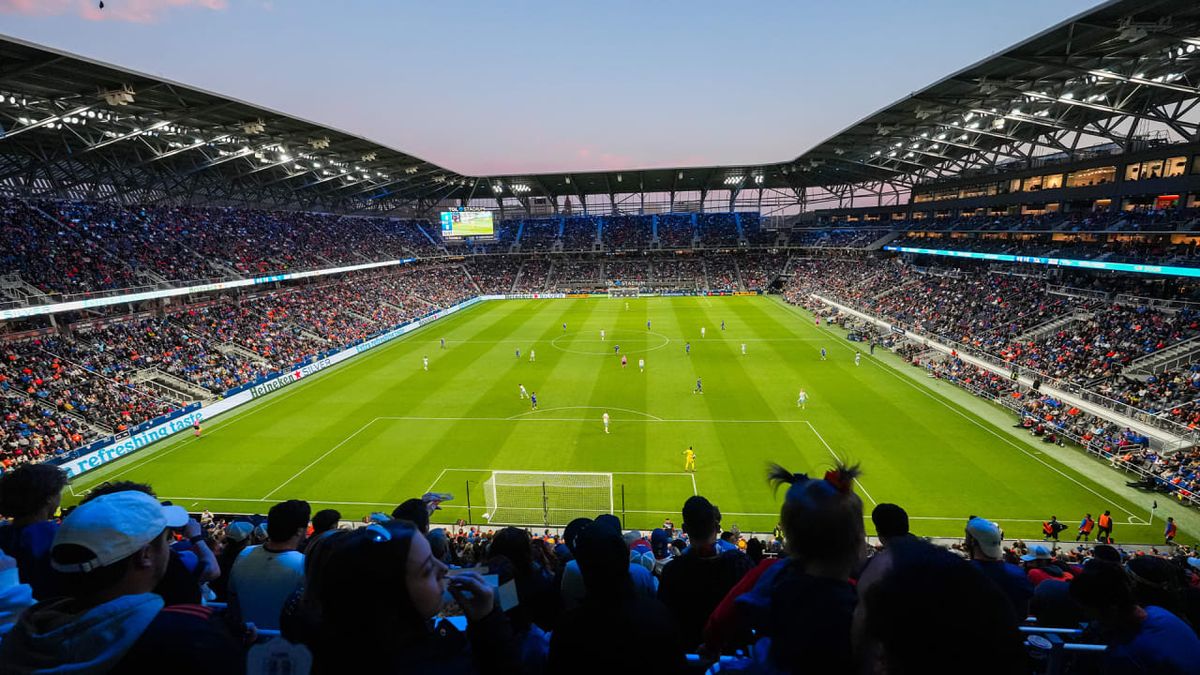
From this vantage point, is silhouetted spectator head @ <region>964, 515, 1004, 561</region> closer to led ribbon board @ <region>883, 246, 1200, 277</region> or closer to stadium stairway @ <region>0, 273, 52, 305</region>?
led ribbon board @ <region>883, 246, 1200, 277</region>

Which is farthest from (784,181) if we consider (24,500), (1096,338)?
(24,500)

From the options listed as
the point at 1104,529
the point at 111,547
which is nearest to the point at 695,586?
the point at 111,547

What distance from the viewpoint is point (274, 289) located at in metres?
49.7

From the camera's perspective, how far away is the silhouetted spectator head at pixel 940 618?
1.28m

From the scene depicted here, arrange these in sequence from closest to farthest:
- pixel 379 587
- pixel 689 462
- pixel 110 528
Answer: pixel 379 587 → pixel 110 528 → pixel 689 462

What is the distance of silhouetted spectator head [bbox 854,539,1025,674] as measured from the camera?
4.21 feet

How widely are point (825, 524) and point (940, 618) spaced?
49.8 inches

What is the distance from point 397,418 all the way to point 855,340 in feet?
112

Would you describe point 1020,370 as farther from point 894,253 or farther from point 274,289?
point 274,289

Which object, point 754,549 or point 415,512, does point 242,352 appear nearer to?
point 415,512

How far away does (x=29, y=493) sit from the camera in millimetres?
4250

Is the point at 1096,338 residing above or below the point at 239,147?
below

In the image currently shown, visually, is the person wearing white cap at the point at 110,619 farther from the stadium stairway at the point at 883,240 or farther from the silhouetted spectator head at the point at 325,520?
the stadium stairway at the point at 883,240

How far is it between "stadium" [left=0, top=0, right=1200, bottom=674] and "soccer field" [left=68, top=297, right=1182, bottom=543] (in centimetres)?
22
